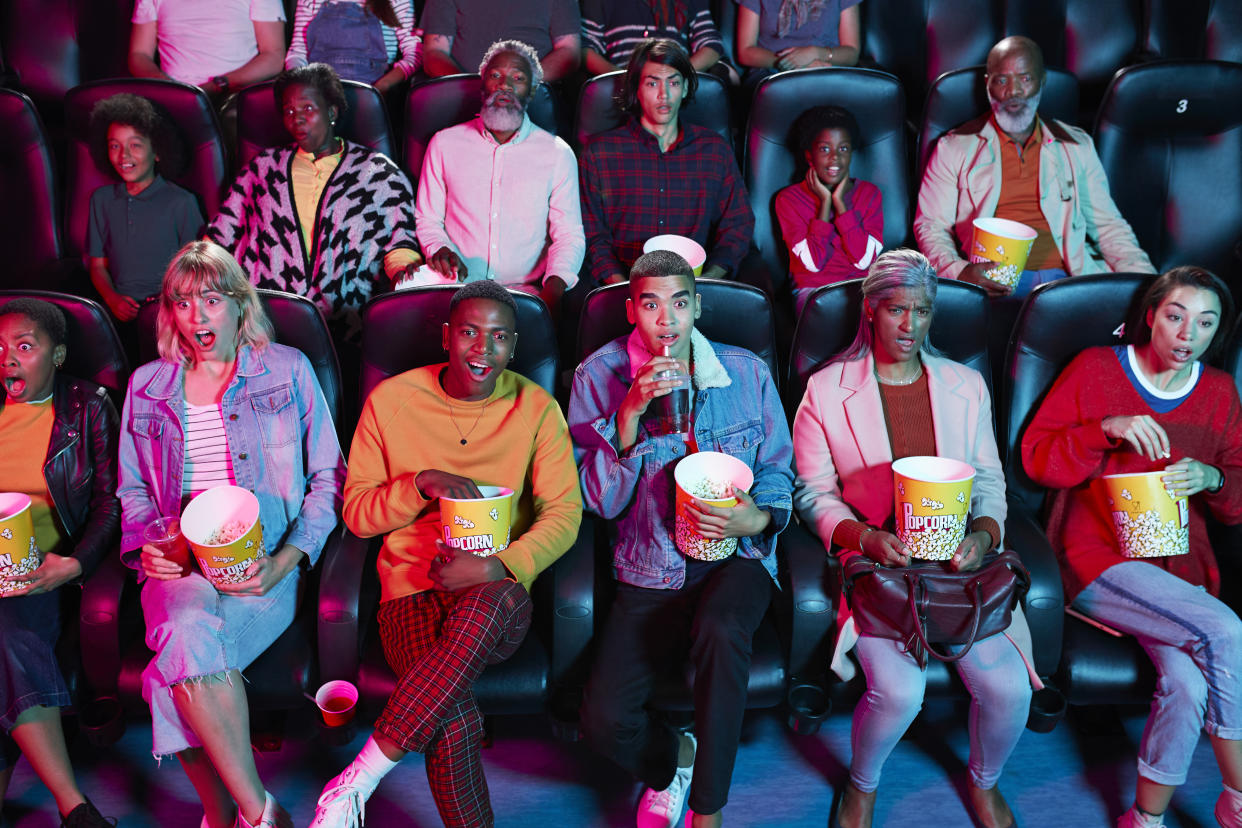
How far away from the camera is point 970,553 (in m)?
2.11

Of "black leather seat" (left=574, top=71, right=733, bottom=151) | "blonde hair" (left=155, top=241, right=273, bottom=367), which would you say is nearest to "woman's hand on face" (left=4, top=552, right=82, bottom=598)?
"blonde hair" (left=155, top=241, right=273, bottom=367)

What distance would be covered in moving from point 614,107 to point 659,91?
24cm

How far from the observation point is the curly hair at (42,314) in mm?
2289

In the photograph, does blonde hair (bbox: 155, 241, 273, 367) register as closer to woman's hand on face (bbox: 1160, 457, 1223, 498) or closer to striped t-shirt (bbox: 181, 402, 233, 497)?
striped t-shirt (bbox: 181, 402, 233, 497)

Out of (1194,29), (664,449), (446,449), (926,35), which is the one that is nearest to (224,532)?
(446,449)

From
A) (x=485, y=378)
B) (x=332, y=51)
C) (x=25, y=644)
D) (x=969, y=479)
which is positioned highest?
(x=332, y=51)

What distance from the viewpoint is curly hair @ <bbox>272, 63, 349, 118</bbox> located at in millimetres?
3080

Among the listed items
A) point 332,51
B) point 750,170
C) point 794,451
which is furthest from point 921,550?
point 332,51

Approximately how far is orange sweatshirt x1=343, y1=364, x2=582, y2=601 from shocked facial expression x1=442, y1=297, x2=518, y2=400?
9cm

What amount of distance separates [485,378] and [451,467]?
235mm

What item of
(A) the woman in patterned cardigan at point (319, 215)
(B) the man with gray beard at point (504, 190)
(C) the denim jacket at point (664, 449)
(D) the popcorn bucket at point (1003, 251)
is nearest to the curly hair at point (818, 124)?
(D) the popcorn bucket at point (1003, 251)

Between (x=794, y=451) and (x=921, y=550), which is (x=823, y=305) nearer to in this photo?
(x=794, y=451)

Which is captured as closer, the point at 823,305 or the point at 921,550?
the point at 921,550

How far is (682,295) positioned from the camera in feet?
7.38
